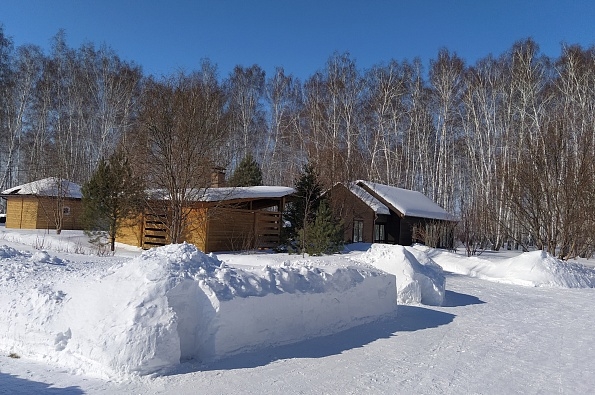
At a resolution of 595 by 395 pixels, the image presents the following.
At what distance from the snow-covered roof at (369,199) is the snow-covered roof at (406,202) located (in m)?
0.37

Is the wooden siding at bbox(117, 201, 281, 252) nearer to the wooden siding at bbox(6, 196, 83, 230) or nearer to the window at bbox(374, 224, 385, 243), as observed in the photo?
the wooden siding at bbox(6, 196, 83, 230)

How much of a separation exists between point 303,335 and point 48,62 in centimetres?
3634

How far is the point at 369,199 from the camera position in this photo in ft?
93.8

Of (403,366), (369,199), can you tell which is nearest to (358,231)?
(369,199)

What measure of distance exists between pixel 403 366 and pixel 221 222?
15.8 meters

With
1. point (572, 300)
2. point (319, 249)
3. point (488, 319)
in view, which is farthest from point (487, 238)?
point (488, 319)

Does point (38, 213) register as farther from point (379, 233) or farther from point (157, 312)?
point (157, 312)

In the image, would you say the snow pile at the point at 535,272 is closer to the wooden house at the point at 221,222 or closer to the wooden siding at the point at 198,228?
the wooden house at the point at 221,222

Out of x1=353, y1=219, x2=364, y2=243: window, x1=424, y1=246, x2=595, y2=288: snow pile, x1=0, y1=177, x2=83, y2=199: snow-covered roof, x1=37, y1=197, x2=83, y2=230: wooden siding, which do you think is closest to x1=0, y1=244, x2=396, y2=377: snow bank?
x1=424, y1=246, x2=595, y2=288: snow pile

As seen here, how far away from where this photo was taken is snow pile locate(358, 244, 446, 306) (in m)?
10.7

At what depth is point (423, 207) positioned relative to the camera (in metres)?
30.4

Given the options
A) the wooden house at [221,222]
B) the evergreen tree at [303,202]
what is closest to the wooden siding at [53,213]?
the wooden house at [221,222]

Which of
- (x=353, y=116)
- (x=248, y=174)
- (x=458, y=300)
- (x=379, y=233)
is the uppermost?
(x=353, y=116)

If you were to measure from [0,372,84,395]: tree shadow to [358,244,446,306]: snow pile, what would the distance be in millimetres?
7481
